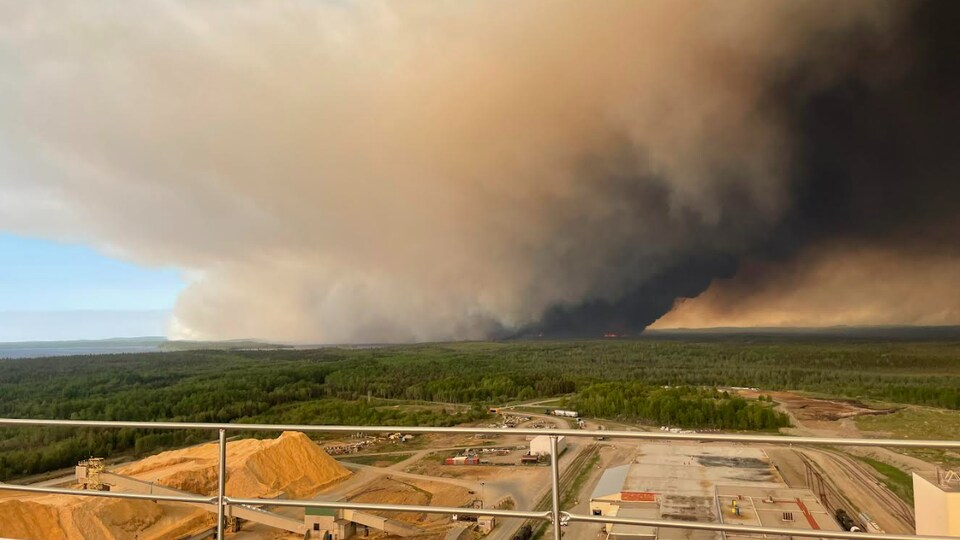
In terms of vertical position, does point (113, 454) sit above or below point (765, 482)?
below

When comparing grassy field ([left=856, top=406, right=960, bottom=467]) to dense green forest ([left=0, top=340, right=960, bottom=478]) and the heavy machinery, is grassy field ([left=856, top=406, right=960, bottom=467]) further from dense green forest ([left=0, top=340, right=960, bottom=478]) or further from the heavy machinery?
the heavy machinery

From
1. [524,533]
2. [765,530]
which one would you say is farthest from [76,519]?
[765,530]

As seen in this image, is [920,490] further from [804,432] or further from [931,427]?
[931,427]

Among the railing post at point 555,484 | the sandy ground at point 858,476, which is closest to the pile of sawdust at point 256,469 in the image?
the sandy ground at point 858,476

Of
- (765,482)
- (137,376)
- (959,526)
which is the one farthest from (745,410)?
(137,376)

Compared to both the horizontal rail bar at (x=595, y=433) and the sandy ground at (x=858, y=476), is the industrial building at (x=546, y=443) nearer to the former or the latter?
the horizontal rail bar at (x=595, y=433)

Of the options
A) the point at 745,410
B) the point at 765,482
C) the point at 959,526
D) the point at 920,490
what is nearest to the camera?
the point at 959,526
